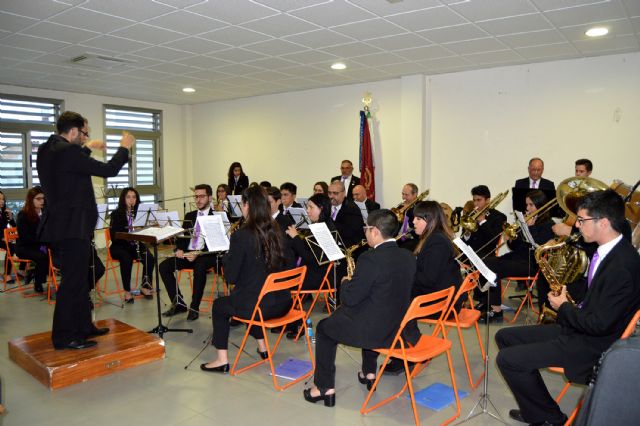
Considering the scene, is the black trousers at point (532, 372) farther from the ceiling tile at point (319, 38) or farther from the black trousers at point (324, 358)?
the ceiling tile at point (319, 38)

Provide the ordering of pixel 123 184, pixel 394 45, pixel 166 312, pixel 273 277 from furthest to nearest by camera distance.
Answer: pixel 123 184 → pixel 394 45 → pixel 166 312 → pixel 273 277

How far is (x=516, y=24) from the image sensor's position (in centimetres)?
501

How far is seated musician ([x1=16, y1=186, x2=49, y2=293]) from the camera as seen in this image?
19.5 ft

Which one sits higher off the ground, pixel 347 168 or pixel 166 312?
pixel 347 168

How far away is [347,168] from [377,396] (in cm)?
491

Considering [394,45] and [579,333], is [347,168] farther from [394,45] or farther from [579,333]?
[579,333]

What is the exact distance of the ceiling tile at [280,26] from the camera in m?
4.82

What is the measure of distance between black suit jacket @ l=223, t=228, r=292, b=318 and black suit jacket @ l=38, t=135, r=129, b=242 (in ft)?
3.13

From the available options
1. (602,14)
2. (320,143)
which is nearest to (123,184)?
(320,143)

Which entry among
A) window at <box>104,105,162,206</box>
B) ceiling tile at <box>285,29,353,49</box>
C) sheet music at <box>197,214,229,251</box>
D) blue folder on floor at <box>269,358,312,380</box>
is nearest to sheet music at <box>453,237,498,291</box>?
blue folder on floor at <box>269,358,312,380</box>

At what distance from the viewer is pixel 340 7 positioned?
177 inches

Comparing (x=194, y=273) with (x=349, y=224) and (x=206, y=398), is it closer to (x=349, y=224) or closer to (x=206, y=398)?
(x=349, y=224)

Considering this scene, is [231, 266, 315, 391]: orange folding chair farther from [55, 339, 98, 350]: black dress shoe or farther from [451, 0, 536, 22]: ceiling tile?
[451, 0, 536, 22]: ceiling tile

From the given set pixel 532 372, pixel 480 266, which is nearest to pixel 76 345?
pixel 480 266
